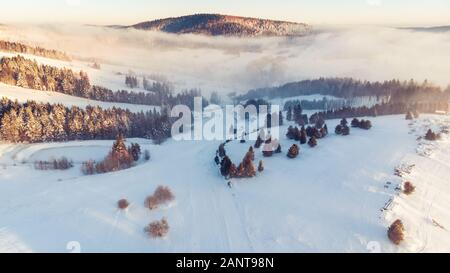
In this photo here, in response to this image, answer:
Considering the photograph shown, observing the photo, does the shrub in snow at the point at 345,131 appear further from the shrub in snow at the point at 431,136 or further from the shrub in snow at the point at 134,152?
the shrub in snow at the point at 134,152

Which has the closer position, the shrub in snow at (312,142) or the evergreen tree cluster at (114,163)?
the evergreen tree cluster at (114,163)

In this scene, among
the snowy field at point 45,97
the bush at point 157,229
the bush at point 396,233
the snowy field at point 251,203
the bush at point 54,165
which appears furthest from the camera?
the snowy field at point 45,97

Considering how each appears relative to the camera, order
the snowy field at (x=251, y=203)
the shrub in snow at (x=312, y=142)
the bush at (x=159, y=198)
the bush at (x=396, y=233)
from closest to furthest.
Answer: the bush at (x=396, y=233)
the snowy field at (x=251, y=203)
the bush at (x=159, y=198)
the shrub in snow at (x=312, y=142)

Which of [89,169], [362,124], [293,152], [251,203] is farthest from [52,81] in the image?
[362,124]

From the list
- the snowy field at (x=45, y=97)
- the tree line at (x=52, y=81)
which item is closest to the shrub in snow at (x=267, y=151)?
the snowy field at (x=45, y=97)

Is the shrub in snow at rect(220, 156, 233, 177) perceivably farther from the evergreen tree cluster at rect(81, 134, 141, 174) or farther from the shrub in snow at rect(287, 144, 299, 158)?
the evergreen tree cluster at rect(81, 134, 141, 174)

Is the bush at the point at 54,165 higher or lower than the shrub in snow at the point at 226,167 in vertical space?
lower
